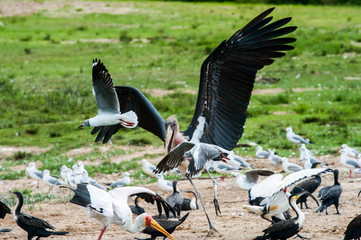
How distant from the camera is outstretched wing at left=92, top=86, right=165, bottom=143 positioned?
821cm

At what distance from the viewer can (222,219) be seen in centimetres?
798

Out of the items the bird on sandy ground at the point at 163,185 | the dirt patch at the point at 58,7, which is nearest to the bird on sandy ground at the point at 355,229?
the bird on sandy ground at the point at 163,185

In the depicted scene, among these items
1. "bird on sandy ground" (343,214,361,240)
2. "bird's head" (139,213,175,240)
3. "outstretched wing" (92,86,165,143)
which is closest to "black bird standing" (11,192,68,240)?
"bird's head" (139,213,175,240)

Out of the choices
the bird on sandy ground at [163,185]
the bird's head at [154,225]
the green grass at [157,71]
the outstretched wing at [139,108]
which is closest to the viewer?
the bird's head at [154,225]

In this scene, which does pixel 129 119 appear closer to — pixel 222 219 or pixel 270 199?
pixel 222 219

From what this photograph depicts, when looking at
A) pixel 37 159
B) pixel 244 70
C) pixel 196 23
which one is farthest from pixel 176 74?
pixel 244 70

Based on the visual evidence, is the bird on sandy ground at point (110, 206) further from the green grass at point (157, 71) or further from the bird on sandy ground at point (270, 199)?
the green grass at point (157, 71)

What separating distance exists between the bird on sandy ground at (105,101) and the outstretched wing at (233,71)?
816 mm

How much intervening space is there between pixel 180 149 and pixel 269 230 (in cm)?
126

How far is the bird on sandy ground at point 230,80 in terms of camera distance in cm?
718

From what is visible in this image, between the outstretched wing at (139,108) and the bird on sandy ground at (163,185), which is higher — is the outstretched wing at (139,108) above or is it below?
above

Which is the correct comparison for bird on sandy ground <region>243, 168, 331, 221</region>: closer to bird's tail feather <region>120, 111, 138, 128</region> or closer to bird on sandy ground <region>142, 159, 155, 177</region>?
bird's tail feather <region>120, 111, 138, 128</region>

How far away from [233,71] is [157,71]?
47.9ft

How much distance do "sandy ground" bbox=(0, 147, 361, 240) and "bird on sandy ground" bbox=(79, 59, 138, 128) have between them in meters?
1.40
